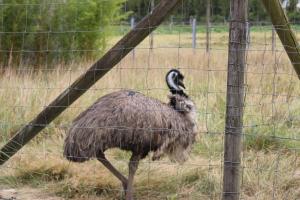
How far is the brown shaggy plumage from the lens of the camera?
4805 mm

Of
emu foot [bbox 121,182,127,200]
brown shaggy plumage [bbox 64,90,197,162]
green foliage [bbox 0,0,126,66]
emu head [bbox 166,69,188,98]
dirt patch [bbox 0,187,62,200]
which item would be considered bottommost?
dirt patch [bbox 0,187,62,200]

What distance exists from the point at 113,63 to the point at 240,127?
3.72 ft

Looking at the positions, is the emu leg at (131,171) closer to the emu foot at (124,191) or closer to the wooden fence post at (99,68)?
the emu foot at (124,191)

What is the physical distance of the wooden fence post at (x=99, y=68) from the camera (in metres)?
4.51

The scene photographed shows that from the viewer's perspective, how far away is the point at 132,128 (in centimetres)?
477

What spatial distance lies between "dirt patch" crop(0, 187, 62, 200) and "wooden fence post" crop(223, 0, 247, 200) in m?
1.75

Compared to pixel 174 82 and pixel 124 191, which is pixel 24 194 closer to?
pixel 124 191

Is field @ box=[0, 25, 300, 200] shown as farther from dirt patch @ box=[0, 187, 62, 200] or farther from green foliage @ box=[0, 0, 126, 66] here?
green foliage @ box=[0, 0, 126, 66]

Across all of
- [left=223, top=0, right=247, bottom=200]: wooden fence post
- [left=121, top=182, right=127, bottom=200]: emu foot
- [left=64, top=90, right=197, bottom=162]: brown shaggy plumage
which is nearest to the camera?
[left=223, top=0, right=247, bottom=200]: wooden fence post

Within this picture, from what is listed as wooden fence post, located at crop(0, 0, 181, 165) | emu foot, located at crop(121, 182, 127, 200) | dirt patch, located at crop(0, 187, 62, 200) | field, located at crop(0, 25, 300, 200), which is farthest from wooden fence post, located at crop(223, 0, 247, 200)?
dirt patch, located at crop(0, 187, 62, 200)

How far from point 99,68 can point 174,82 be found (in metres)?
0.81

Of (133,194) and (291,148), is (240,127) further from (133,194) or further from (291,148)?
(291,148)

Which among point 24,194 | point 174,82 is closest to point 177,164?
point 174,82

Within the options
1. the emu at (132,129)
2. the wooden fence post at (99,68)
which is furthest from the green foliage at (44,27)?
the emu at (132,129)
